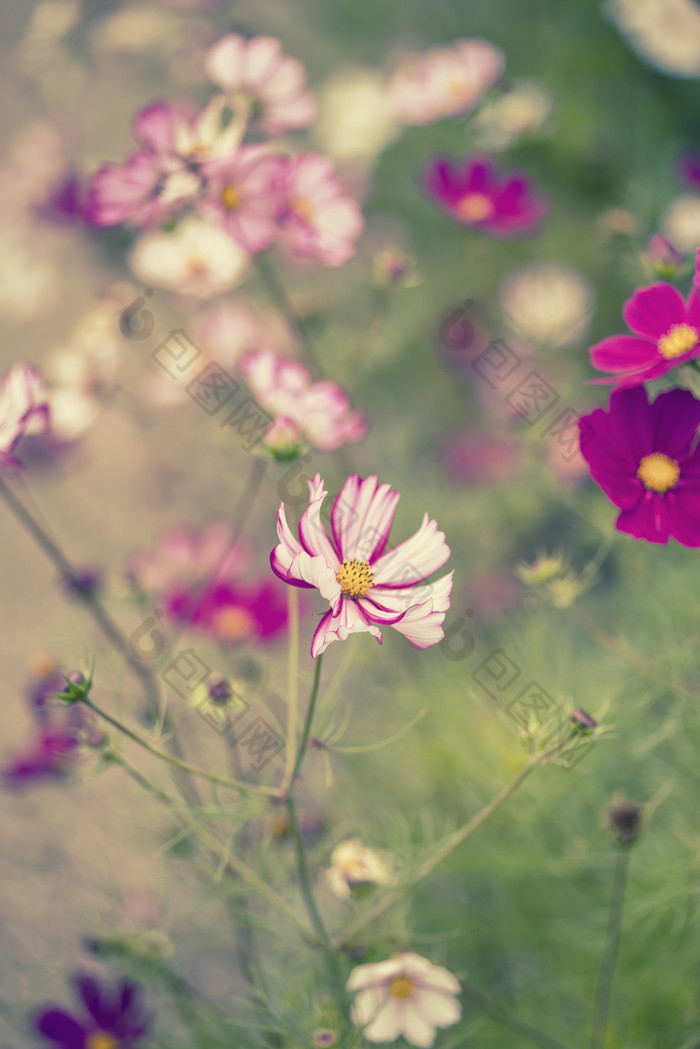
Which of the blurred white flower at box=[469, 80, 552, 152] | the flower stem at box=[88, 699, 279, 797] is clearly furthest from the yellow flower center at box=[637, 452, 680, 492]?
the blurred white flower at box=[469, 80, 552, 152]

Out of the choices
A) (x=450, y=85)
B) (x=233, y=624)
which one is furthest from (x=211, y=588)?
(x=450, y=85)

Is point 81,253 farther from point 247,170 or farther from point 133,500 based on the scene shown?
point 247,170

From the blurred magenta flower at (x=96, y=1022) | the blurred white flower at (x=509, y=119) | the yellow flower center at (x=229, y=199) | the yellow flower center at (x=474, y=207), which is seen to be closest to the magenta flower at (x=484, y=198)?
the yellow flower center at (x=474, y=207)

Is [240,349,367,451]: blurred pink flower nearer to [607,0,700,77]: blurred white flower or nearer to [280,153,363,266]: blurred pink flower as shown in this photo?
[280,153,363,266]: blurred pink flower

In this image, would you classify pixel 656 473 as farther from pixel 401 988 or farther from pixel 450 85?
pixel 450 85

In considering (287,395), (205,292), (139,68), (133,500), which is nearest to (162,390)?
(205,292)

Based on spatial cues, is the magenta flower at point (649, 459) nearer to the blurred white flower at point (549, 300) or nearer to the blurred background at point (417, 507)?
the blurred background at point (417, 507)
